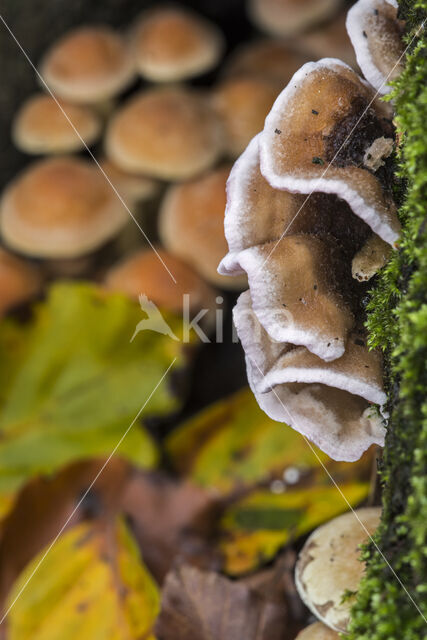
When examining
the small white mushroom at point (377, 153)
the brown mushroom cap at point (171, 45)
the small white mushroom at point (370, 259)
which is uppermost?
the small white mushroom at point (377, 153)

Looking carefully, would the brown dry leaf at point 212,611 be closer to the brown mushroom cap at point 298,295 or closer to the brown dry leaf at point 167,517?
the brown dry leaf at point 167,517

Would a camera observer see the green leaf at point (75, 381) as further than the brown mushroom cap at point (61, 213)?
No

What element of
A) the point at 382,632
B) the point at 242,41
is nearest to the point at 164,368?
the point at 382,632

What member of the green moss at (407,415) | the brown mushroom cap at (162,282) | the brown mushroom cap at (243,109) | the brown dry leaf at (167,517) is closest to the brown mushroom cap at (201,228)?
the brown mushroom cap at (162,282)

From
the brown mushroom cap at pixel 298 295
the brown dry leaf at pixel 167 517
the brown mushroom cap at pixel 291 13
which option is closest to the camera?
the brown mushroom cap at pixel 298 295

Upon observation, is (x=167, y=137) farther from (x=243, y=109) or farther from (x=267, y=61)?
(x=267, y=61)

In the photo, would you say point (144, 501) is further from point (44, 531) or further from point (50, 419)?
point (50, 419)

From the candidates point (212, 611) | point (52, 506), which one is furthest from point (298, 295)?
point (52, 506)
